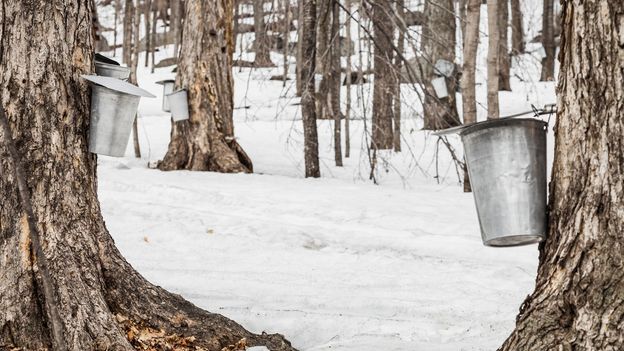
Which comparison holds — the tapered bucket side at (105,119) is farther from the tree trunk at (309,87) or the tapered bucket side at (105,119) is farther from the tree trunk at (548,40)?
the tree trunk at (548,40)

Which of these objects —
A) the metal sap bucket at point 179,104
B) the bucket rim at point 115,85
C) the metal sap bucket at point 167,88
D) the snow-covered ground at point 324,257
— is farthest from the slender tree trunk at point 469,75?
the bucket rim at point 115,85

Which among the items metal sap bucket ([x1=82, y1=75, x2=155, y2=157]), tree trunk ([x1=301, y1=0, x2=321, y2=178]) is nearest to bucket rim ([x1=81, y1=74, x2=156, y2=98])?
metal sap bucket ([x1=82, y1=75, x2=155, y2=157])

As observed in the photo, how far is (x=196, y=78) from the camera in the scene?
308 inches

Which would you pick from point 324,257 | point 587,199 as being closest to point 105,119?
point 587,199

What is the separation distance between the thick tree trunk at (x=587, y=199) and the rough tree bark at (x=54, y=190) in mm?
1355

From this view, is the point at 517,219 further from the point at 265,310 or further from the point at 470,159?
the point at 265,310

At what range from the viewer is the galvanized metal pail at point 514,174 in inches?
86.4

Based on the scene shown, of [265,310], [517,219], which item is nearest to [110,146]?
[265,310]

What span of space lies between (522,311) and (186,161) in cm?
611

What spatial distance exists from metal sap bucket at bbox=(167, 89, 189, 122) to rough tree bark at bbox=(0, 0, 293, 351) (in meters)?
5.12

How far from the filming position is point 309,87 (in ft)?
24.9

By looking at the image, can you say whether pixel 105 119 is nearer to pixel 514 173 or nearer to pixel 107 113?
pixel 107 113

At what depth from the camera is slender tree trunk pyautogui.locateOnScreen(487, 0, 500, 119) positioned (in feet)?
21.1

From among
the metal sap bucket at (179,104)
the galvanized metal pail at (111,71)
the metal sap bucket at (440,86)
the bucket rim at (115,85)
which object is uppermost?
the metal sap bucket at (440,86)
